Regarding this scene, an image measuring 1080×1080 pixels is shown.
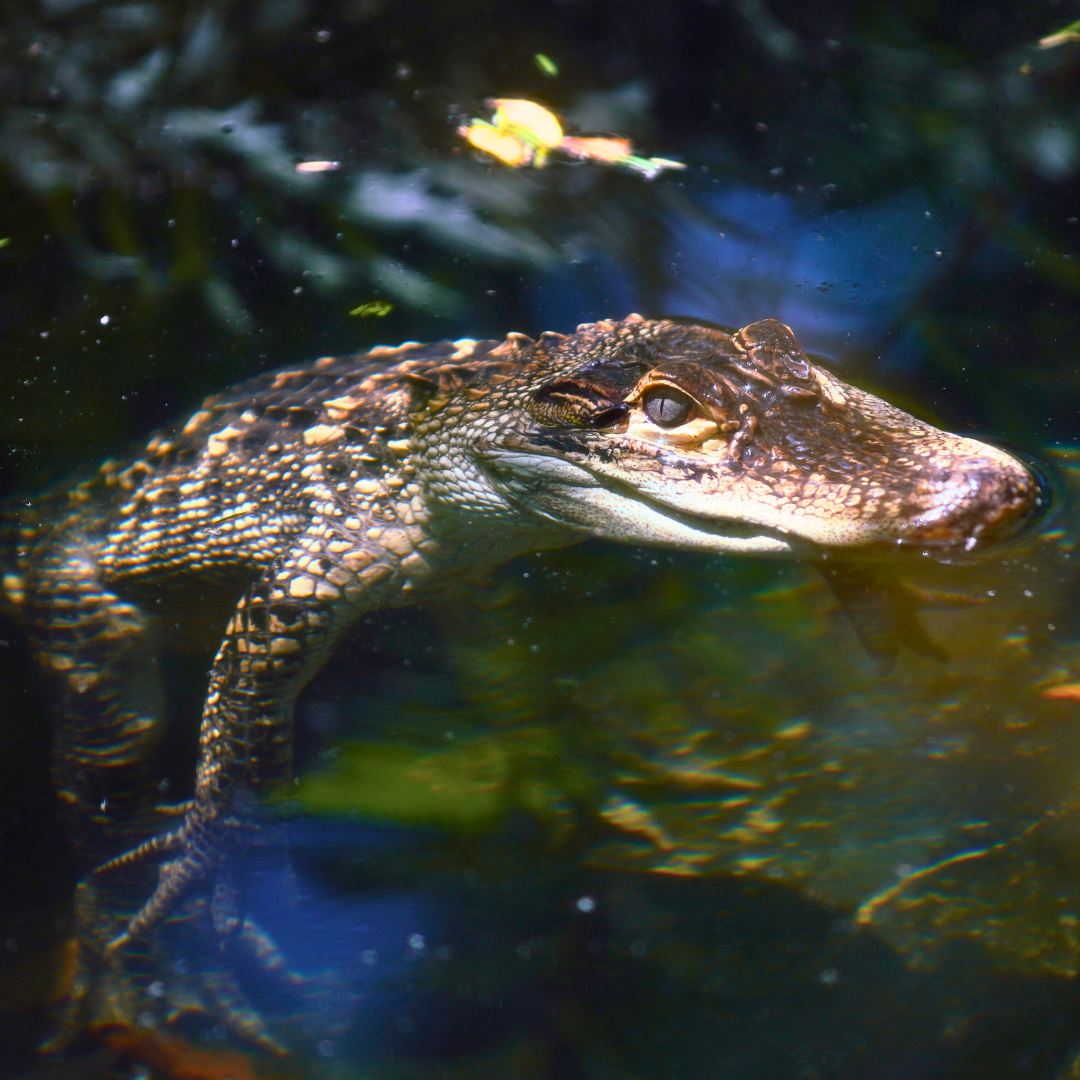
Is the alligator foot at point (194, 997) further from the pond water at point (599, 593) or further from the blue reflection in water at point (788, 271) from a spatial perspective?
the blue reflection in water at point (788, 271)

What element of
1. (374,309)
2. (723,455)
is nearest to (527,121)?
(374,309)

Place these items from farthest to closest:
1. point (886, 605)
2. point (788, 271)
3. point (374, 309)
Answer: point (374, 309), point (788, 271), point (886, 605)

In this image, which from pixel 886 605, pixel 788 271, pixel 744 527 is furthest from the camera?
pixel 788 271

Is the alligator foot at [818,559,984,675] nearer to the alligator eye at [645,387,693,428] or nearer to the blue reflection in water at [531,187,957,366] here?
the alligator eye at [645,387,693,428]

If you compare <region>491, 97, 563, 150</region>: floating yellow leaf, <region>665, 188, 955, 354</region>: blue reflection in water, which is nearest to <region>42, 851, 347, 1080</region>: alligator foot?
<region>665, 188, 955, 354</region>: blue reflection in water

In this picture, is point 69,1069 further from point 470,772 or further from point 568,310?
point 568,310

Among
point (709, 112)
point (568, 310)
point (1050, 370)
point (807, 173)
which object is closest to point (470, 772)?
point (568, 310)

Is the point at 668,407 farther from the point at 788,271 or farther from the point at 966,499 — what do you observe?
the point at 788,271
